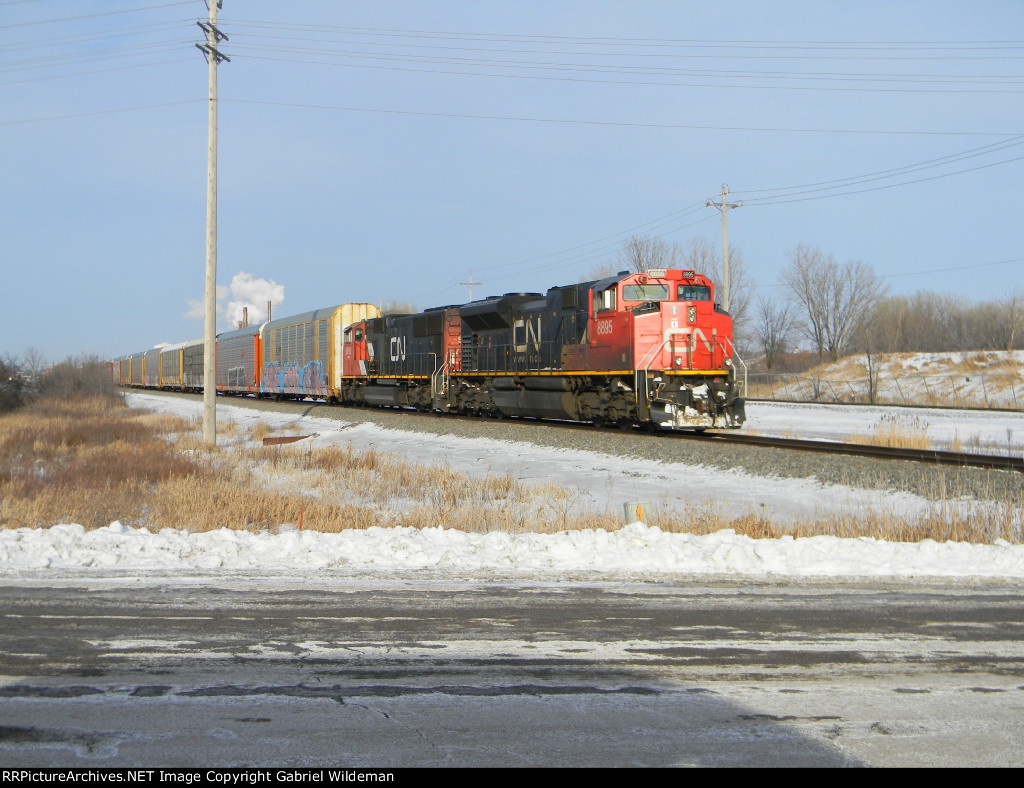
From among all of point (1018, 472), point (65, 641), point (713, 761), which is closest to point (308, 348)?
point (1018, 472)

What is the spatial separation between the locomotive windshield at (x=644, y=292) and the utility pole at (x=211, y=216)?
9334 mm

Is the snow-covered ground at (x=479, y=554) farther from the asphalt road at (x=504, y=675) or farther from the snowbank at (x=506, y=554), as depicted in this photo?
A: the asphalt road at (x=504, y=675)

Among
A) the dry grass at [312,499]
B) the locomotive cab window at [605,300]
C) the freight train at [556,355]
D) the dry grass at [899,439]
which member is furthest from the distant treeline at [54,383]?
the dry grass at [899,439]

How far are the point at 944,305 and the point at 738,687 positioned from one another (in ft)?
267

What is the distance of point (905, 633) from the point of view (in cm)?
501

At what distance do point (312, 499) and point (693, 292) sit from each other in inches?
403

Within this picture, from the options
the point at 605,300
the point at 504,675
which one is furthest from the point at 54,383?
the point at 504,675

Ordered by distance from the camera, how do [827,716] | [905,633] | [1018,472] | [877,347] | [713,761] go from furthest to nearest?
1. [877,347]
2. [1018,472]
3. [905,633]
4. [827,716]
5. [713,761]

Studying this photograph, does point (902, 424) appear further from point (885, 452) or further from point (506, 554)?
point (506, 554)

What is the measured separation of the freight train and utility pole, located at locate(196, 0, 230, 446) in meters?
7.87

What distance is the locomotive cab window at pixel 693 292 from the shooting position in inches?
709

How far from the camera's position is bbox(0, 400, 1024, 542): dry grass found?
8.79 metres

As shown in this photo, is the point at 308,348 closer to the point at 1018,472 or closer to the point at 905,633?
the point at 1018,472

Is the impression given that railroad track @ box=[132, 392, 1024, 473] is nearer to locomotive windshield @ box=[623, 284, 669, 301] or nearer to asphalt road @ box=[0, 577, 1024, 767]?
locomotive windshield @ box=[623, 284, 669, 301]
